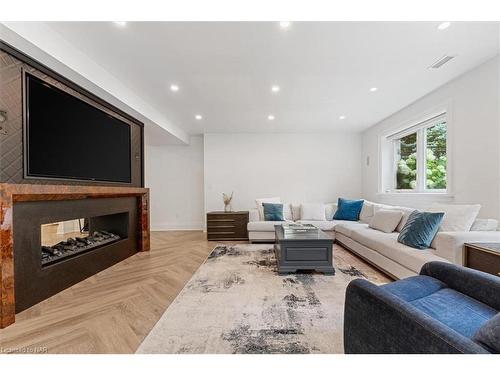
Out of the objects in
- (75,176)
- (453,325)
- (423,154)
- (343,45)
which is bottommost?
(453,325)

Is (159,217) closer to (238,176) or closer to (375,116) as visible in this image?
(238,176)

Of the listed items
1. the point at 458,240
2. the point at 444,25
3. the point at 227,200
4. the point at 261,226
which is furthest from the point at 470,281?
the point at 227,200

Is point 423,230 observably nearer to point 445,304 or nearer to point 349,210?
point 445,304

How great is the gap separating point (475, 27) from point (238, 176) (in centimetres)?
466

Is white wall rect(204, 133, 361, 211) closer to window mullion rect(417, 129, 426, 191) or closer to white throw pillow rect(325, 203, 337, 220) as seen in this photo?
white throw pillow rect(325, 203, 337, 220)

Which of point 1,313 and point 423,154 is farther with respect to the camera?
point 423,154

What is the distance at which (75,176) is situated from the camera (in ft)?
8.86

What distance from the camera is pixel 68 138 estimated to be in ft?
8.62

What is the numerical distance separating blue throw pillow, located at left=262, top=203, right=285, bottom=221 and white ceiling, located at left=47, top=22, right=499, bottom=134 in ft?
6.57

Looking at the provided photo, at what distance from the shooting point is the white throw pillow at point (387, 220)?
3498mm

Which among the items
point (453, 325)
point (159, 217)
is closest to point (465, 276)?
point (453, 325)

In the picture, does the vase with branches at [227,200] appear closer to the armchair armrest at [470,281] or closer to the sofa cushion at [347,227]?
the sofa cushion at [347,227]

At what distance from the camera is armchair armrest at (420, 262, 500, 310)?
1.26 m

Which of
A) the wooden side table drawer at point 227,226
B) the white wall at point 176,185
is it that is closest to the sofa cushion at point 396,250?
the wooden side table drawer at point 227,226
